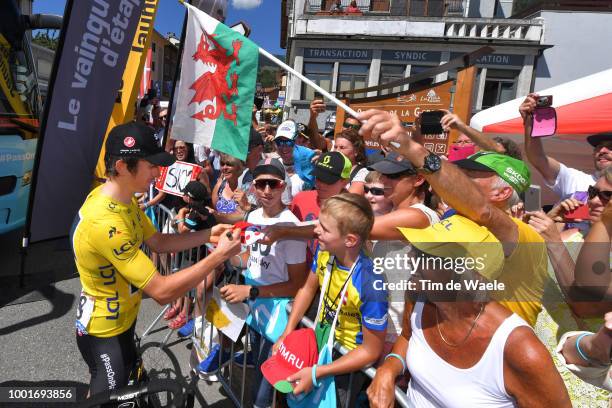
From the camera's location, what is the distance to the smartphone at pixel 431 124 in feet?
10.5

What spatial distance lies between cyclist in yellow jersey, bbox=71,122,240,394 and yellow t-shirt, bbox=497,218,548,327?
142cm

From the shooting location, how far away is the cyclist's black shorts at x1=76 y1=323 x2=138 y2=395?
2.11 metres

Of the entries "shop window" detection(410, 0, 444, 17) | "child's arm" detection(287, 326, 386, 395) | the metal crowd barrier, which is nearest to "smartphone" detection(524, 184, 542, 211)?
"child's arm" detection(287, 326, 386, 395)

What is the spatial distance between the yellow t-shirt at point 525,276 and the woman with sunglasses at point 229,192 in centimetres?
264

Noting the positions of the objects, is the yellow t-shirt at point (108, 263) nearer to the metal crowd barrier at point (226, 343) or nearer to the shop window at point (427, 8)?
the metal crowd barrier at point (226, 343)

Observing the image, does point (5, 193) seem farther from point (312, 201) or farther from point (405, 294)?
point (405, 294)

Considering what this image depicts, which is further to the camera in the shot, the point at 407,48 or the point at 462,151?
the point at 407,48

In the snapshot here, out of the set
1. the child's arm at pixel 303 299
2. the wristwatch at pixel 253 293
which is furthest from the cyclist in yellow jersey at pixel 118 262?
the child's arm at pixel 303 299

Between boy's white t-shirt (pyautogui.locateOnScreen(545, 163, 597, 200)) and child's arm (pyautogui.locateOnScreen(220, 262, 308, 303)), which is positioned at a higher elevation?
boy's white t-shirt (pyautogui.locateOnScreen(545, 163, 597, 200))

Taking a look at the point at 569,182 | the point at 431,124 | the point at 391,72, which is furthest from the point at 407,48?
the point at 431,124

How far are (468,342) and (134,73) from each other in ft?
17.3

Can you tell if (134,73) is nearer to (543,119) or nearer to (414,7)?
(543,119)

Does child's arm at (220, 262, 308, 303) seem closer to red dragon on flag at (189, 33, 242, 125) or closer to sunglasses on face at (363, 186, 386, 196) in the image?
sunglasses on face at (363, 186, 386, 196)

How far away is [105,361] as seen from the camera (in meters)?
2.12
